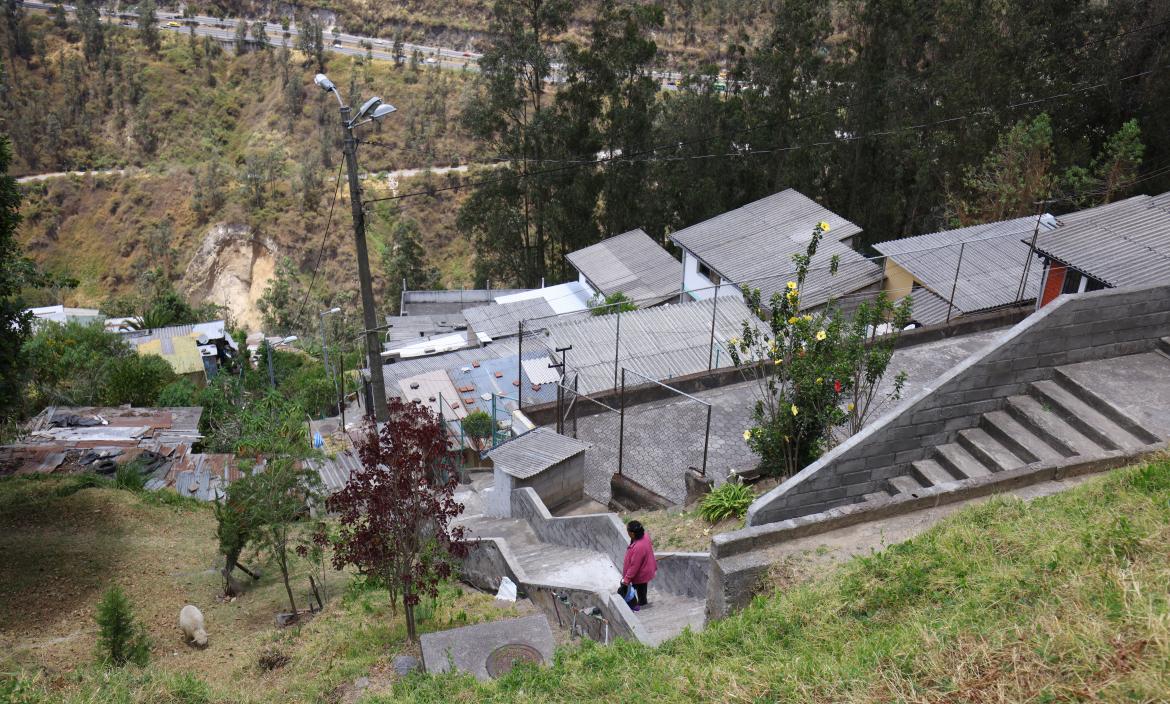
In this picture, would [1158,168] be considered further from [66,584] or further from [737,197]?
[66,584]

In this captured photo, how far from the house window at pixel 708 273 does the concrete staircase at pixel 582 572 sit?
12306mm

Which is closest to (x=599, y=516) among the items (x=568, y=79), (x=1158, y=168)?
(x=1158, y=168)

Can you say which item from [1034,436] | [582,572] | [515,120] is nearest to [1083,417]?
[1034,436]

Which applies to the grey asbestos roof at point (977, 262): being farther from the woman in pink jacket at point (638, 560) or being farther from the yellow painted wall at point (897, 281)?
the woman in pink jacket at point (638, 560)

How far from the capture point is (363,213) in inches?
551

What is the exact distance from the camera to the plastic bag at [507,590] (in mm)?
10227

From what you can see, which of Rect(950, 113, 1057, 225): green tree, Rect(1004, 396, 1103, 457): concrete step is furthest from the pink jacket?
Rect(950, 113, 1057, 225): green tree

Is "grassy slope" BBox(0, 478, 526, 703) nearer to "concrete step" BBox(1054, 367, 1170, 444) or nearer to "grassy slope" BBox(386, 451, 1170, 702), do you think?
"grassy slope" BBox(386, 451, 1170, 702)

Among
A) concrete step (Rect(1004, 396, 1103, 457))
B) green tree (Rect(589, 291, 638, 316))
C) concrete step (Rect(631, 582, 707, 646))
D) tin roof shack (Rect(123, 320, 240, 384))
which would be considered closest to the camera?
concrete step (Rect(631, 582, 707, 646))

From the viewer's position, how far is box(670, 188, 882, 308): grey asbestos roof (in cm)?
2078

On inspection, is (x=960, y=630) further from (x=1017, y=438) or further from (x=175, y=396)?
(x=175, y=396)

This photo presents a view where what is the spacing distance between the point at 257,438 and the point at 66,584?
10.5ft

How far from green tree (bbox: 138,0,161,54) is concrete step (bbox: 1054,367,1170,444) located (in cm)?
7990

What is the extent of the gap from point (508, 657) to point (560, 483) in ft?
15.9
